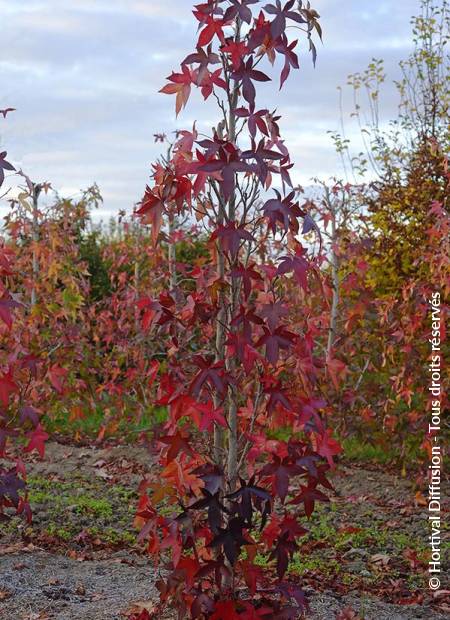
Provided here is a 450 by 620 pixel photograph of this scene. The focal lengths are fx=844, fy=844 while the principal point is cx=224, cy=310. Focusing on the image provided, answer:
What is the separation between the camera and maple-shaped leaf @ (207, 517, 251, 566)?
2.66m

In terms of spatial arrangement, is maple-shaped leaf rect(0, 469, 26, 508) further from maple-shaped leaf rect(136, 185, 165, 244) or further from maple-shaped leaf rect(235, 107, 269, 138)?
maple-shaped leaf rect(235, 107, 269, 138)

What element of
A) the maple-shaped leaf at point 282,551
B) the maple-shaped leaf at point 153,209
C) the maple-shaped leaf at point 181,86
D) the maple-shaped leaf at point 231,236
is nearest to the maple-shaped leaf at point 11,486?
the maple-shaped leaf at point 282,551

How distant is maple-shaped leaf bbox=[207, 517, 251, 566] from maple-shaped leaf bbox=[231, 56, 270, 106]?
136 centimetres

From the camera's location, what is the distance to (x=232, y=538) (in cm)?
267

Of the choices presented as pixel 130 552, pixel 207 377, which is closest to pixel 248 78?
pixel 207 377

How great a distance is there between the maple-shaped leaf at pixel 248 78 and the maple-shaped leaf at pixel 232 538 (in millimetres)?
1358

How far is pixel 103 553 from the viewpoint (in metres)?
4.70

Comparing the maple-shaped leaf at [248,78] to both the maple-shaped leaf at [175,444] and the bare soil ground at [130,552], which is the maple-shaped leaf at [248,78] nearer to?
the maple-shaped leaf at [175,444]

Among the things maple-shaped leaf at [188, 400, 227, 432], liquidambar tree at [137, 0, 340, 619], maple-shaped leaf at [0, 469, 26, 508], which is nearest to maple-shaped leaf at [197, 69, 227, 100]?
liquidambar tree at [137, 0, 340, 619]

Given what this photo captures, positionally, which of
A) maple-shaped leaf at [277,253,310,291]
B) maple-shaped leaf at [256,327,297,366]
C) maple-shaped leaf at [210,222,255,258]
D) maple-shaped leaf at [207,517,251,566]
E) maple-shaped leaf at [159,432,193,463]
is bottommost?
maple-shaped leaf at [207,517,251,566]

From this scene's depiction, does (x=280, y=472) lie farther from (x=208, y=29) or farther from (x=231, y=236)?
(x=208, y=29)

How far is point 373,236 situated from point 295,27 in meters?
5.45

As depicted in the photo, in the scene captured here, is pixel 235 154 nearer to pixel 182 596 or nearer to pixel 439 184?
pixel 182 596

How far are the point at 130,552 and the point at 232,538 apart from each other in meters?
2.21
